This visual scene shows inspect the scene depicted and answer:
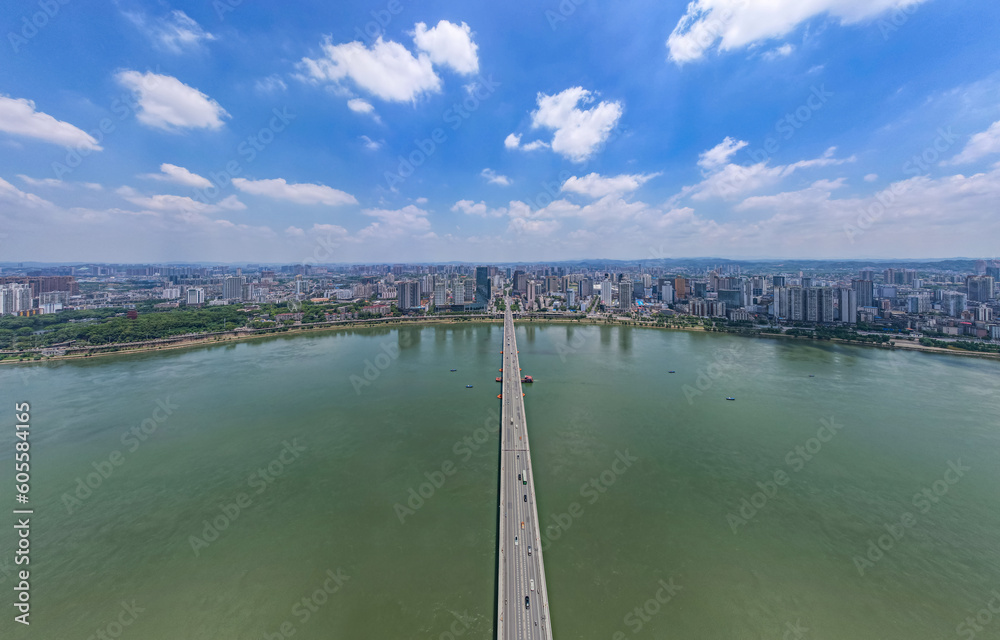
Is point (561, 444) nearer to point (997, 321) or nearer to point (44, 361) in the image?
point (44, 361)

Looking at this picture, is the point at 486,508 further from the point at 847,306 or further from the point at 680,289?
the point at 680,289

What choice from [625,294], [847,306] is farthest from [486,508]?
[625,294]

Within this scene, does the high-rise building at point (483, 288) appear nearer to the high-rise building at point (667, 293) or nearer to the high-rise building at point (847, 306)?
the high-rise building at point (667, 293)

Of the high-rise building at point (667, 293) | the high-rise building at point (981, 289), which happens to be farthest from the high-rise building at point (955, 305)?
the high-rise building at point (667, 293)

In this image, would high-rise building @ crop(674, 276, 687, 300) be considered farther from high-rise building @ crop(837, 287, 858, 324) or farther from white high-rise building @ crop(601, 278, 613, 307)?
high-rise building @ crop(837, 287, 858, 324)

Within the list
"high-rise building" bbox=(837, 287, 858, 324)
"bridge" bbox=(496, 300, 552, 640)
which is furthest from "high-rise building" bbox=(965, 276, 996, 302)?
"bridge" bbox=(496, 300, 552, 640)

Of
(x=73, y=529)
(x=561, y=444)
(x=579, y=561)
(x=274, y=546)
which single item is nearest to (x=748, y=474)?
(x=561, y=444)
